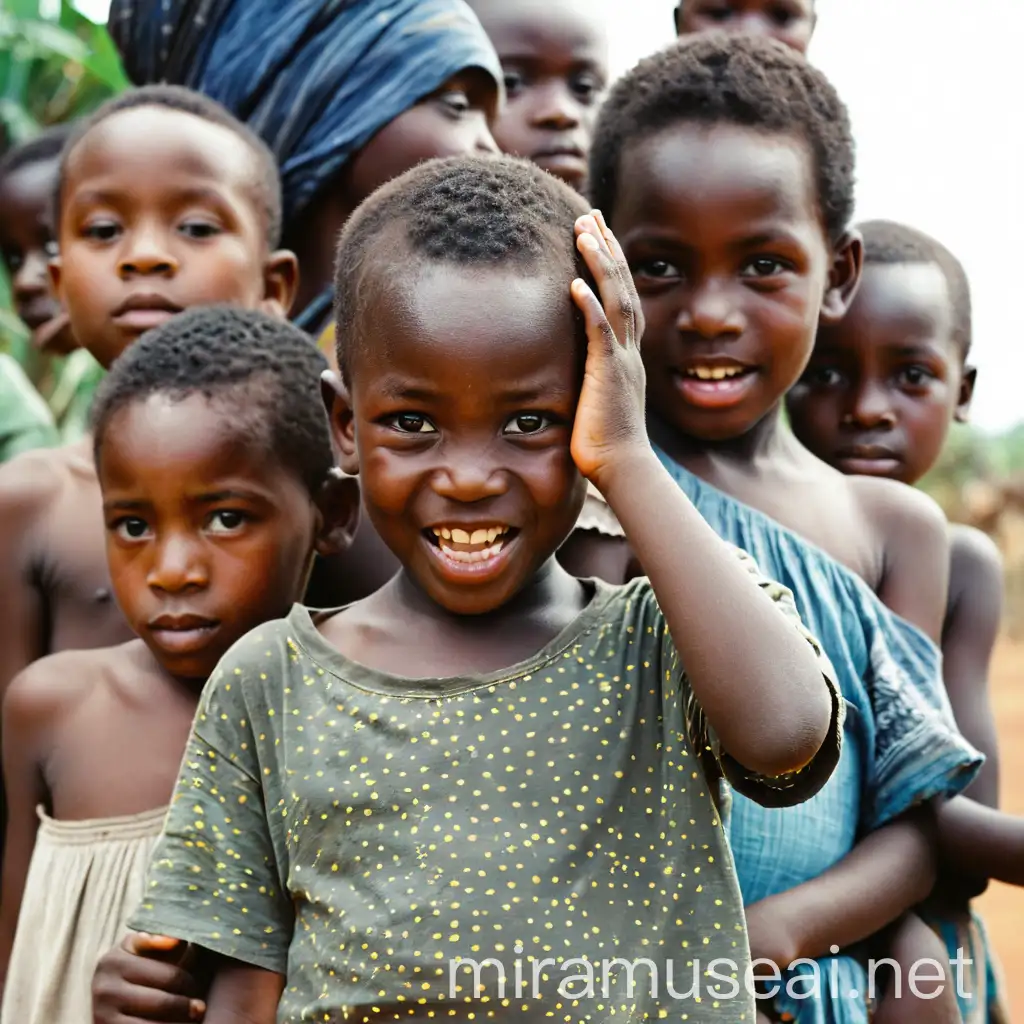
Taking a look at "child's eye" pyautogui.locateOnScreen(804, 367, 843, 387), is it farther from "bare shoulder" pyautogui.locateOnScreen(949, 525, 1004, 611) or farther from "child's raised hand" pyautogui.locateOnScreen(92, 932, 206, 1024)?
"child's raised hand" pyautogui.locateOnScreen(92, 932, 206, 1024)

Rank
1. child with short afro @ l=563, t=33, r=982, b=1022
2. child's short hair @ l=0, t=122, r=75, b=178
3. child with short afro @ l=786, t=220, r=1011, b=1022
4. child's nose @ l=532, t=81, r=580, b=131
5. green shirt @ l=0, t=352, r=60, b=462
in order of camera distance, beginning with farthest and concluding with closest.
Answer: child's short hair @ l=0, t=122, r=75, b=178, green shirt @ l=0, t=352, r=60, b=462, child's nose @ l=532, t=81, r=580, b=131, child with short afro @ l=786, t=220, r=1011, b=1022, child with short afro @ l=563, t=33, r=982, b=1022

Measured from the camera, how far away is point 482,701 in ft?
6.05

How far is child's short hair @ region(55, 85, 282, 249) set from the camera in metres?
2.92

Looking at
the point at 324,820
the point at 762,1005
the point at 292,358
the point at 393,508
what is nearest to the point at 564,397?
the point at 393,508

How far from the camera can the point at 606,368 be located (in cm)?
182

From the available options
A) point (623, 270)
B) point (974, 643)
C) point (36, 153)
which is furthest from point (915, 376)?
point (36, 153)

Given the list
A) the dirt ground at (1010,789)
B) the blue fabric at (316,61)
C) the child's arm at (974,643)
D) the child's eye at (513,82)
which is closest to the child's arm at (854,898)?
the child's arm at (974,643)

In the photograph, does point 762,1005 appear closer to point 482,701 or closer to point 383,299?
point 482,701

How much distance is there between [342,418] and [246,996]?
79 centimetres

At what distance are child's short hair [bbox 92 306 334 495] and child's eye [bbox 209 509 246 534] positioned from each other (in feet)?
0.39

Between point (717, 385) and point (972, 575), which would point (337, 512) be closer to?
point (717, 385)

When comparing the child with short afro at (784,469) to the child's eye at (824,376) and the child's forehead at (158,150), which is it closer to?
the child's eye at (824,376)

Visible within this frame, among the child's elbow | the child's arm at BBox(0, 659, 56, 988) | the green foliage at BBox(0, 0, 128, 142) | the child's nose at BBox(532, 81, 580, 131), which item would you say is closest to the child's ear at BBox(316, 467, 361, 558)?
A: the child's arm at BBox(0, 659, 56, 988)

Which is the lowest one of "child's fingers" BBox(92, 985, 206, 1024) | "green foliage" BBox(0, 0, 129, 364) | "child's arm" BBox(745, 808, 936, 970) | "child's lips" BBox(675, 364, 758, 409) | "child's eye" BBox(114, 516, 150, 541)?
"child's fingers" BBox(92, 985, 206, 1024)
